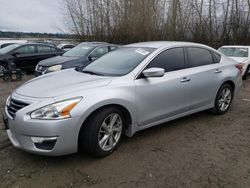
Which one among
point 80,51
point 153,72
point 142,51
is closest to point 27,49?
point 80,51

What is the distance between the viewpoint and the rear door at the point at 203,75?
169 inches

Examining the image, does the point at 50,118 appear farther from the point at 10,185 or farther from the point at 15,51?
the point at 15,51

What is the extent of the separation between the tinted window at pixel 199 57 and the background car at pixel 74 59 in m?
3.81

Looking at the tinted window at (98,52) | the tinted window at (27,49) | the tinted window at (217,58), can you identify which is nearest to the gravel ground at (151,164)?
the tinted window at (217,58)

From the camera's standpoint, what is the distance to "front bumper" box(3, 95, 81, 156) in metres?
2.77

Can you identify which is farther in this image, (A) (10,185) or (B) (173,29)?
(B) (173,29)

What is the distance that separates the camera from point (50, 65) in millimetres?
8070

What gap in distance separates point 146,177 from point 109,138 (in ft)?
2.42

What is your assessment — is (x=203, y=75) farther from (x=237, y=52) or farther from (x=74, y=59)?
(x=237, y=52)

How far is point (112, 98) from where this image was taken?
10.4 feet

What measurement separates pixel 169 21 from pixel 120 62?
1295 centimetres

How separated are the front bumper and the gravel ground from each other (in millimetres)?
298

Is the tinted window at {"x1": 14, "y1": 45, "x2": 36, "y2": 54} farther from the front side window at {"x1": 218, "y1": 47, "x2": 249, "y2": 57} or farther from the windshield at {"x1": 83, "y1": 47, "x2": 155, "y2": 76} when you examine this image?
the front side window at {"x1": 218, "y1": 47, "x2": 249, "y2": 57}

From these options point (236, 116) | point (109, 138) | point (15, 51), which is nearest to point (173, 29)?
point (15, 51)
